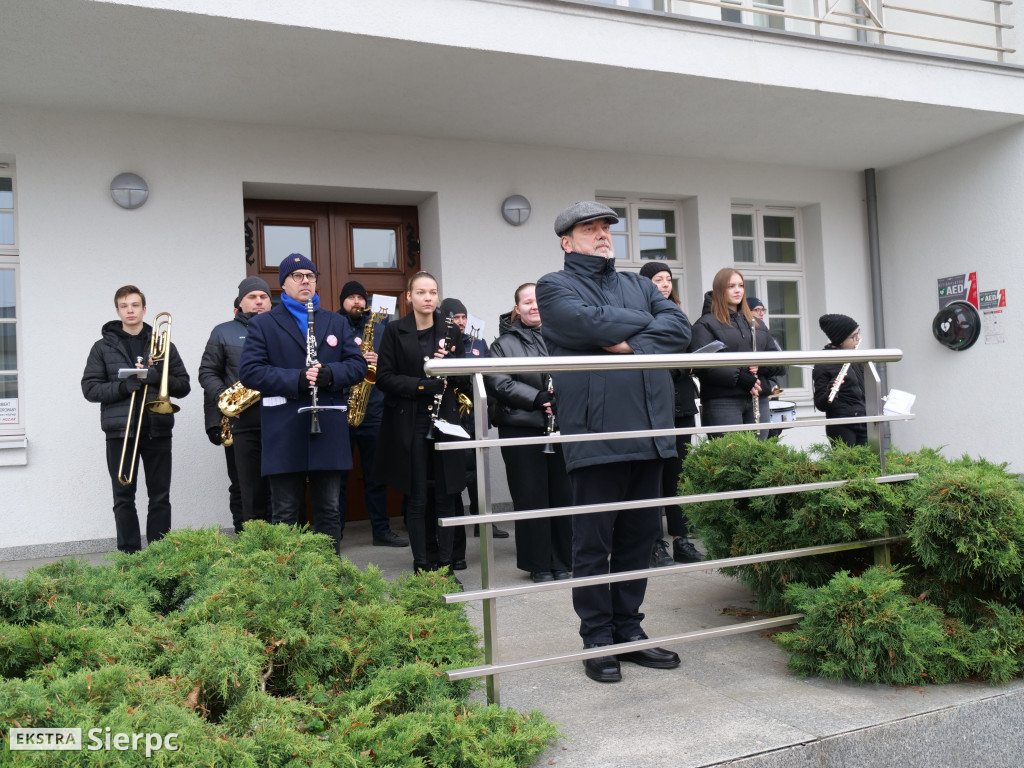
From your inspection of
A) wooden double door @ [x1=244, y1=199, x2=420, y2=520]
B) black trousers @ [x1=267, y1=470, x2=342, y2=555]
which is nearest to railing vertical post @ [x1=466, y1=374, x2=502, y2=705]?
black trousers @ [x1=267, y1=470, x2=342, y2=555]

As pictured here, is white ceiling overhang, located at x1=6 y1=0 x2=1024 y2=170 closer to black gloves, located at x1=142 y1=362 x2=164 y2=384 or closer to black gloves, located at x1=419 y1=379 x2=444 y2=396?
black gloves, located at x1=142 y1=362 x2=164 y2=384

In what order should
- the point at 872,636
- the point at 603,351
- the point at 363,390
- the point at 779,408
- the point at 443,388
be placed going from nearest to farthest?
the point at 872,636 → the point at 603,351 → the point at 443,388 → the point at 779,408 → the point at 363,390

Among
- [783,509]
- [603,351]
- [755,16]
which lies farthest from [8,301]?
[755,16]

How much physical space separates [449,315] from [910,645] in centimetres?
347

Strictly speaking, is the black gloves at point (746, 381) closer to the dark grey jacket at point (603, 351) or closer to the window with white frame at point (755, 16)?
the dark grey jacket at point (603, 351)

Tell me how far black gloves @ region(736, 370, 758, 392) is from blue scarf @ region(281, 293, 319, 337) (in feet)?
8.64

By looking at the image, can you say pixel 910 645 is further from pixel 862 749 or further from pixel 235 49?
pixel 235 49

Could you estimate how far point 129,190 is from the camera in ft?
22.4

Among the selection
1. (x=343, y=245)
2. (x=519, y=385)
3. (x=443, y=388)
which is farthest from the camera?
(x=343, y=245)

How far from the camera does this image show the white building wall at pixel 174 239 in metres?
6.55

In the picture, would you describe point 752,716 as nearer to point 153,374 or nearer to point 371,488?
point 153,374

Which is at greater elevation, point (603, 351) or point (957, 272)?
point (957, 272)

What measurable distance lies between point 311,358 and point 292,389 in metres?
0.26

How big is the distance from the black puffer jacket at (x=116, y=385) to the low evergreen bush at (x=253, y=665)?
2.48 metres
